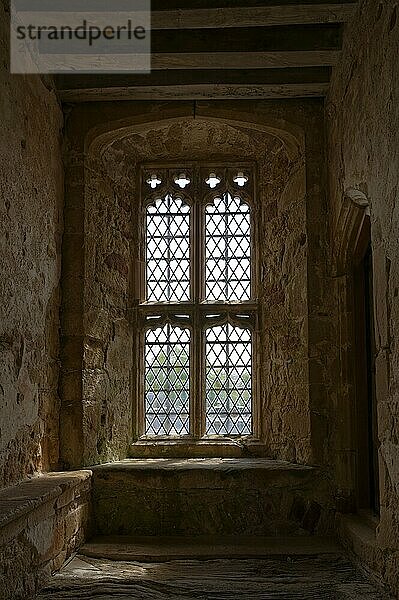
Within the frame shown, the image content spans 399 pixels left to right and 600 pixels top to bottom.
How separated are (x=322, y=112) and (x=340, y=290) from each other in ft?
4.60

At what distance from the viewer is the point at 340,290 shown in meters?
5.96

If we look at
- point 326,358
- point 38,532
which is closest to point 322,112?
point 326,358

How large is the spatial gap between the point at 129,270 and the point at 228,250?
87cm

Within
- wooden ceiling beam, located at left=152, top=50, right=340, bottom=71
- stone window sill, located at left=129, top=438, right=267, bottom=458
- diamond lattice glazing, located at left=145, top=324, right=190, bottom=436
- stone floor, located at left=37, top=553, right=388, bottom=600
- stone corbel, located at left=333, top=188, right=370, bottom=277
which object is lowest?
stone floor, located at left=37, top=553, right=388, bottom=600

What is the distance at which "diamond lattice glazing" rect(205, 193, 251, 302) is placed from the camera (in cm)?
724

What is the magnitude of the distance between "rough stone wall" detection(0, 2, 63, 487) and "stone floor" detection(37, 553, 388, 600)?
2.34 ft

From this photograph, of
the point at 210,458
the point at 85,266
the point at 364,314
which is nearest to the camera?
the point at 364,314

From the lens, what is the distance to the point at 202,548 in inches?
220

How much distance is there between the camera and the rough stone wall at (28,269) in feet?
15.8

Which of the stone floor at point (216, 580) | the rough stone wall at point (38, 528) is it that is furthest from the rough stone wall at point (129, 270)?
the stone floor at point (216, 580)

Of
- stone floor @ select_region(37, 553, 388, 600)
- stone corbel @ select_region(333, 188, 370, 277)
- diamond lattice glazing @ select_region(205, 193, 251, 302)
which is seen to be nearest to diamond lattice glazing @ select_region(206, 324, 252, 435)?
diamond lattice glazing @ select_region(205, 193, 251, 302)

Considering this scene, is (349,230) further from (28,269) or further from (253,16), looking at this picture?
(28,269)

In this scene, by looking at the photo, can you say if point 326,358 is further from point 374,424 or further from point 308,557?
point 308,557

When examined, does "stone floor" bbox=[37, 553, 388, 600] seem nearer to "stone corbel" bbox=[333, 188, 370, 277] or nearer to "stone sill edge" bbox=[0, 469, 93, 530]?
"stone sill edge" bbox=[0, 469, 93, 530]
